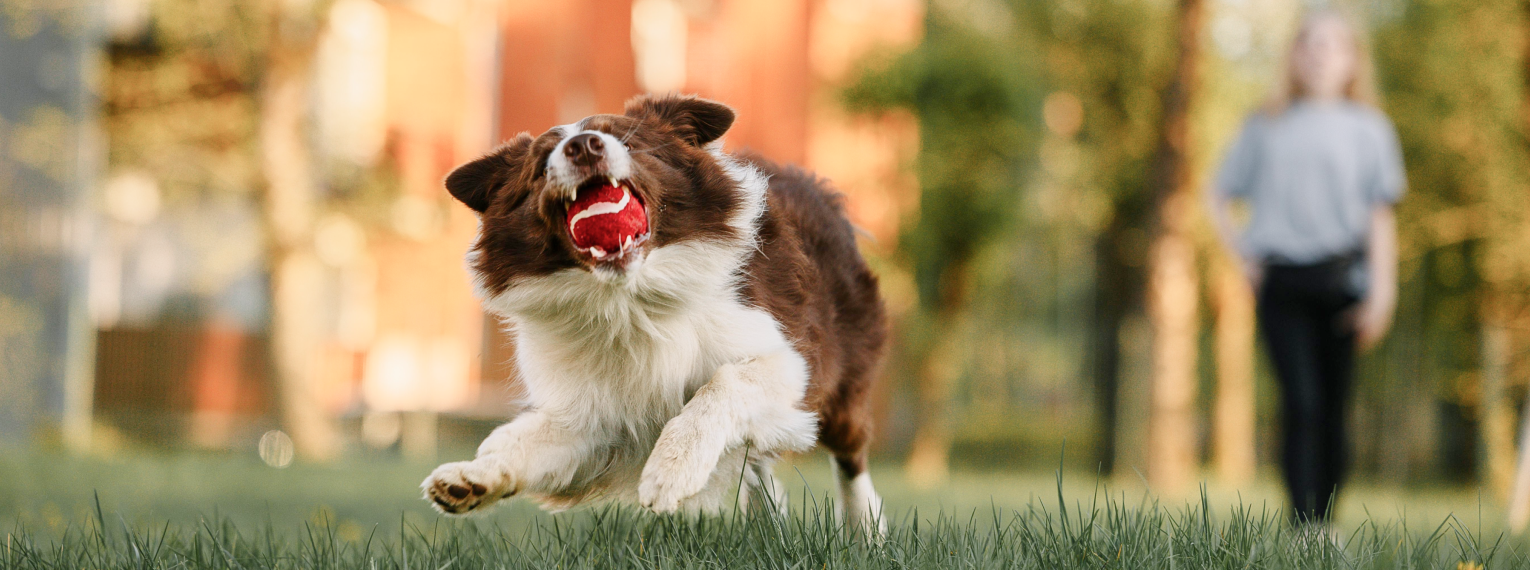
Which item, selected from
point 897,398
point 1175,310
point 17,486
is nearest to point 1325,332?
point 1175,310

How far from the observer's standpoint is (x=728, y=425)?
305 centimetres

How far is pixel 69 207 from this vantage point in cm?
1145

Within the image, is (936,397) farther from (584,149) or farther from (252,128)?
(584,149)

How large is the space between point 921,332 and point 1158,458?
547 centimetres

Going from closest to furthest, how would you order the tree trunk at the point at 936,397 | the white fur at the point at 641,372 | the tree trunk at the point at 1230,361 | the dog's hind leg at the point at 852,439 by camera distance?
the white fur at the point at 641,372
the dog's hind leg at the point at 852,439
the tree trunk at the point at 936,397
the tree trunk at the point at 1230,361

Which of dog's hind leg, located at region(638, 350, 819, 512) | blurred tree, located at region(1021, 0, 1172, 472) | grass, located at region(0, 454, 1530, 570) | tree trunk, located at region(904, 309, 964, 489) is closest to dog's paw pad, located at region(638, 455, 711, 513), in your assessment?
dog's hind leg, located at region(638, 350, 819, 512)

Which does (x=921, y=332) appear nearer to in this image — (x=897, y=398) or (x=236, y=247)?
(x=897, y=398)

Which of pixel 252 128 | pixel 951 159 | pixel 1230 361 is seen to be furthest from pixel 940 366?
pixel 252 128

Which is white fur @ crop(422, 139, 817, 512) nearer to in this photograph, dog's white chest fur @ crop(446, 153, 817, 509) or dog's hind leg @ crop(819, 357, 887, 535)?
dog's white chest fur @ crop(446, 153, 817, 509)

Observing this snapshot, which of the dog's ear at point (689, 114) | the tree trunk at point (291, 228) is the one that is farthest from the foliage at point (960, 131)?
the dog's ear at point (689, 114)

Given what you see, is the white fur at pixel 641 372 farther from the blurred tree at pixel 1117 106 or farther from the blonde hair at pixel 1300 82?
the blurred tree at pixel 1117 106

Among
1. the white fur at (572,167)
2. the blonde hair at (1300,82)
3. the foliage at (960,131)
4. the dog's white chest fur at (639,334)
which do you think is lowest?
the dog's white chest fur at (639,334)

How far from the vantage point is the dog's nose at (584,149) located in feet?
9.61

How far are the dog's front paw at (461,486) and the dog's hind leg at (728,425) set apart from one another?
370mm
